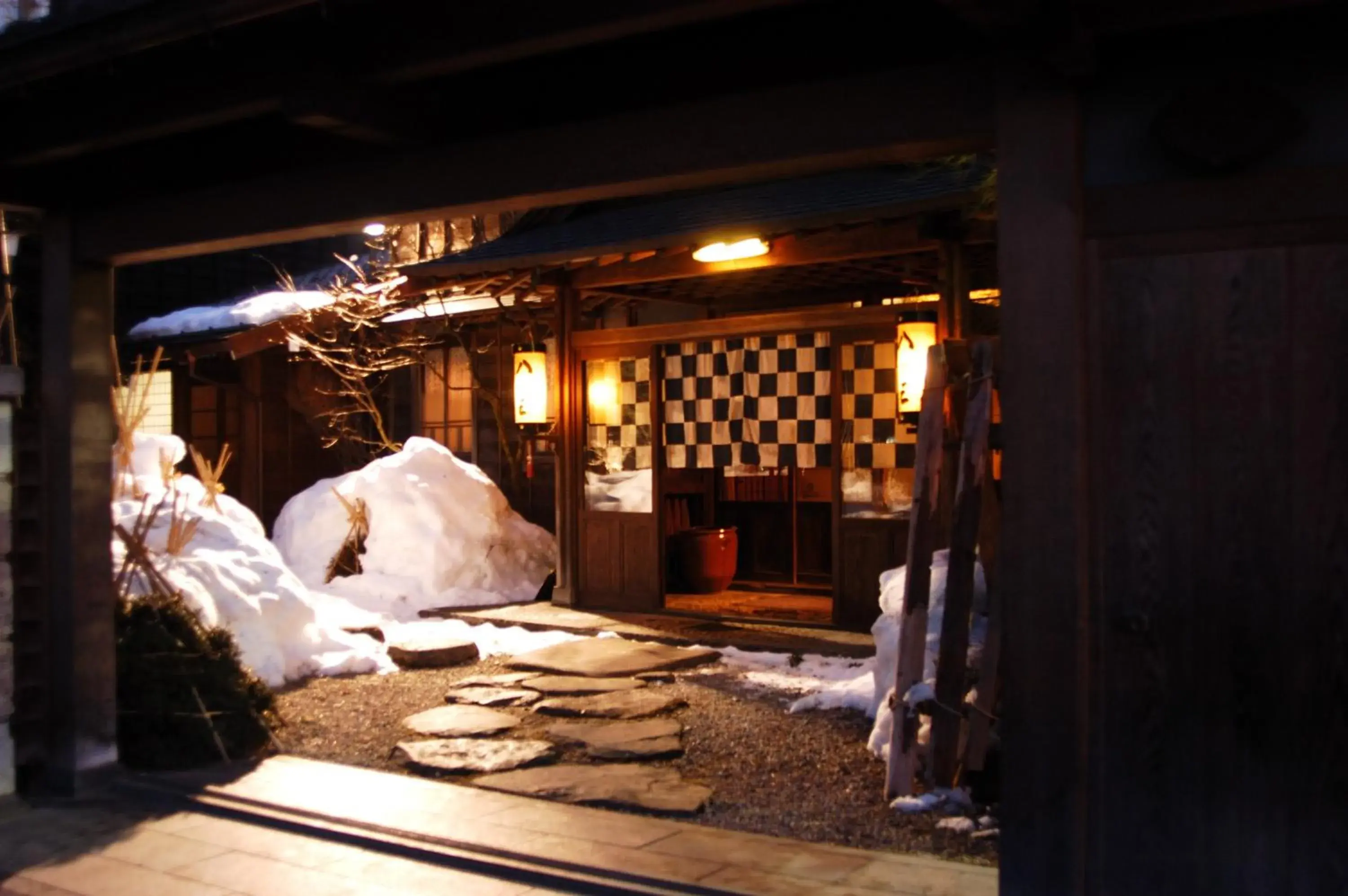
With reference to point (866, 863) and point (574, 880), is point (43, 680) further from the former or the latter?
point (866, 863)

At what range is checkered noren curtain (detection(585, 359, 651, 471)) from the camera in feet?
41.2

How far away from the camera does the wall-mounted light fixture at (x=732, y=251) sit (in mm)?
10602

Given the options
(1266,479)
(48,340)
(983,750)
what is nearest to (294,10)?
(48,340)

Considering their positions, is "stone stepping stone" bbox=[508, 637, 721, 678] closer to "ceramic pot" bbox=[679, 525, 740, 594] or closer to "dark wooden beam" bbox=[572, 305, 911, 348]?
"ceramic pot" bbox=[679, 525, 740, 594]

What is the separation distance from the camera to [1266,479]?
151 inches

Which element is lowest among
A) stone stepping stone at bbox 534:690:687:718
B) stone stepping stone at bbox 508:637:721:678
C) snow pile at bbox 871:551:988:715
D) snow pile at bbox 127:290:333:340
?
stone stepping stone at bbox 534:690:687:718

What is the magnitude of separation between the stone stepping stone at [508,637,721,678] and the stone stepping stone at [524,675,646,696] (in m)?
0.13

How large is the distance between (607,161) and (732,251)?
583 centimetres

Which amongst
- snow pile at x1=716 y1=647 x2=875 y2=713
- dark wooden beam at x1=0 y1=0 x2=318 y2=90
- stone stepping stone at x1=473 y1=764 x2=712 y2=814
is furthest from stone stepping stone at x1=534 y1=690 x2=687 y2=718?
dark wooden beam at x1=0 y1=0 x2=318 y2=90

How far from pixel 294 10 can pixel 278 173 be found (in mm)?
1635

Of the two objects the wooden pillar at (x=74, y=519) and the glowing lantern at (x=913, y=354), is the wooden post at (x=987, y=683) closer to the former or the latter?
the glowing lantern at (x=913, y=354)

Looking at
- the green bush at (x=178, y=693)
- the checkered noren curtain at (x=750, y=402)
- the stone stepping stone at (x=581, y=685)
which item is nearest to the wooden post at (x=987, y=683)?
the stone stepping stone at (x=581, y=685)

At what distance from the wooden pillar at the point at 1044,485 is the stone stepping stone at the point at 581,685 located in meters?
5.33

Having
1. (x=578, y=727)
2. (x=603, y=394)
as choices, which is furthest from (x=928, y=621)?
(x=603, y=394)
